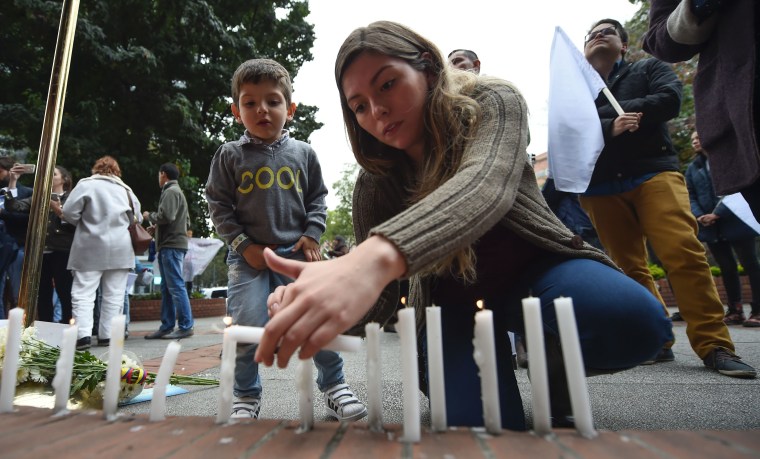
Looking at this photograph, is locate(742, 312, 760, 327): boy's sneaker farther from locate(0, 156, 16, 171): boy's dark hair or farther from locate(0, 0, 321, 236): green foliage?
locate(0, 0, 321, 236): green foliage

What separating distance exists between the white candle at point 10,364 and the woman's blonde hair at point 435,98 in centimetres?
106

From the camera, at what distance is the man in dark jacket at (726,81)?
1.50 m

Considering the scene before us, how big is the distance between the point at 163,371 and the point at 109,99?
12.1 m

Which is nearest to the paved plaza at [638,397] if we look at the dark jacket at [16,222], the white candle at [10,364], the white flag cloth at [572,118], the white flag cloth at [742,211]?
the white candle at [10,364]

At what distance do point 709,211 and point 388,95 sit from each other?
16.3 feet

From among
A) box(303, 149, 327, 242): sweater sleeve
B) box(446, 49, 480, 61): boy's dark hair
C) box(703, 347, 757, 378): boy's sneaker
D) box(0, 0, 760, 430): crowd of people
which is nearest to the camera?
Answer: box(0, 0, 760, 430): crowd of people

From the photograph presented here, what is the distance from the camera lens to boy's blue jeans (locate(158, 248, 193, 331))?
530cm

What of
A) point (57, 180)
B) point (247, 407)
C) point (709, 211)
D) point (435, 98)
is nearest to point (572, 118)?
point (435, 98)

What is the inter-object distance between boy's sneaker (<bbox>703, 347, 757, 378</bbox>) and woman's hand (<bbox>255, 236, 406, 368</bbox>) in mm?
2408

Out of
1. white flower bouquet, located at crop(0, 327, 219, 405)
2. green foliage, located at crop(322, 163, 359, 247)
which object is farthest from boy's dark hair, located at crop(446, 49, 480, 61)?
green foliage, located at crop(322, 163, 359, 247)

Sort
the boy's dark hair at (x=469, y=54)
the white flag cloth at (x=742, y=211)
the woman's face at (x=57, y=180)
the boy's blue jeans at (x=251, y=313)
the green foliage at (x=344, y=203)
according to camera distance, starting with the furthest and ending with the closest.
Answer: the green foliage at (x=344, y=203)
the woman's face at (x=57, y=180)
the boy's dark hair at (x=469, y=54)
the white flag cloth at (x=742, y=211)
the boy's blue jeans at (x=251, y=313)

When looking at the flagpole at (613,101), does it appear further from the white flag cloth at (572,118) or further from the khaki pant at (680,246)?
the khaki pant at (680,246)

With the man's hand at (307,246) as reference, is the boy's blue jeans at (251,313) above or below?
below

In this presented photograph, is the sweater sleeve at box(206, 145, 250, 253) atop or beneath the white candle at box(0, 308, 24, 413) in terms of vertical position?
atop
